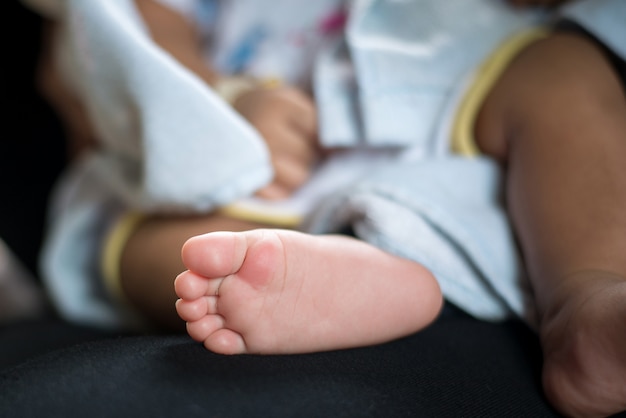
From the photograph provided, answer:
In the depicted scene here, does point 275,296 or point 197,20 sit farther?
point 197,20

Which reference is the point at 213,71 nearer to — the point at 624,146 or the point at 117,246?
the point at 117,246

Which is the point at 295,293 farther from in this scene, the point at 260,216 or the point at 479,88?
the point at 479,88

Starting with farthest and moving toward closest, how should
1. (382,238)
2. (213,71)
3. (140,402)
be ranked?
1. (213,71)
2. (382,238)
3. (140,402)

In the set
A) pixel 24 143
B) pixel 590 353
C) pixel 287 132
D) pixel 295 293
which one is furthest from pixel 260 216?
pixel 24 143

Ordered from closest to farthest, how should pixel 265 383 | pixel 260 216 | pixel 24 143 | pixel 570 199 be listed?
pixel 265 383
pixel 570 199
pixel 260 216
pixel 24 143

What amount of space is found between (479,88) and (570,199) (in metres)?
0.18

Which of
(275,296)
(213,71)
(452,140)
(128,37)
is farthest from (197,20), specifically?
(275,296)

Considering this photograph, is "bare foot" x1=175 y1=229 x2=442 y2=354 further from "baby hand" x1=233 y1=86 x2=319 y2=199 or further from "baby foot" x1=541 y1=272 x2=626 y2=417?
"baby hand" x1=233 y1=86 x2=319 y2=199

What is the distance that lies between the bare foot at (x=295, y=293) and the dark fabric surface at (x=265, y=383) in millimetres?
14

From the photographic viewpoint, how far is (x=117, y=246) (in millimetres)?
652

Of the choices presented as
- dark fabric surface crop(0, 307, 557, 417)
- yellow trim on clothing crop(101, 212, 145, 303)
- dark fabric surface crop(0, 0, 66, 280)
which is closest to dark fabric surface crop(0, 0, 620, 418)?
dark fabric surface crop(0, 307, 557, 417)

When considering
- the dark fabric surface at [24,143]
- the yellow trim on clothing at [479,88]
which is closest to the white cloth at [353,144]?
the yellow trim on clothing at [479,88]

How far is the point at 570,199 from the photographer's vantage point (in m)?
0.48

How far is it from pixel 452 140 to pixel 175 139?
0.91ft
